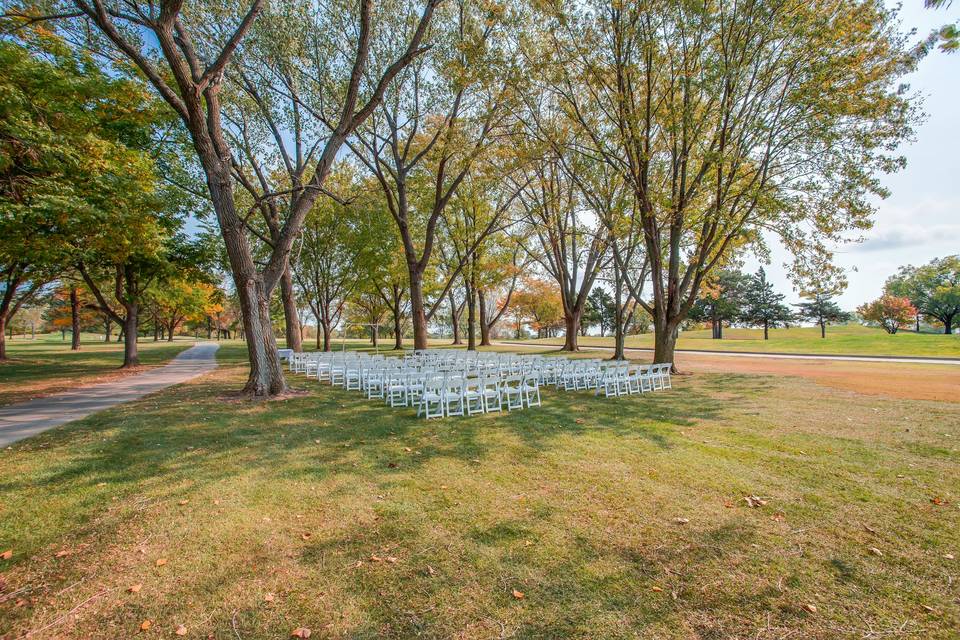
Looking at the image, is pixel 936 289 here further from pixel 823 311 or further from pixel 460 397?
pixel 460 397

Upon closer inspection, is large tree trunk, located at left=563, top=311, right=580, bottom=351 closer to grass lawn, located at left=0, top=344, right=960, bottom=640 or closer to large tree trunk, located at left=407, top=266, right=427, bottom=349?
large tree trunk, located at left=407, top=266, right=427, bottom=349

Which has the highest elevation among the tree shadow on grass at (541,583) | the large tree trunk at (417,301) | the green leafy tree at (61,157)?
the green leafy tree at (61,157)

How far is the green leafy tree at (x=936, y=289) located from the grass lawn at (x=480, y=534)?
6791cm

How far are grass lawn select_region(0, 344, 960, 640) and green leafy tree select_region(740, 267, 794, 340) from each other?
58175mm

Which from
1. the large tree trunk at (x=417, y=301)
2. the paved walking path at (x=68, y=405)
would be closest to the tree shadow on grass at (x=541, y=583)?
the paved walking path at (x=68, y=405)

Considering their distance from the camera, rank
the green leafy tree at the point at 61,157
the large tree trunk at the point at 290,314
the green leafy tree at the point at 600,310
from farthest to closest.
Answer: the green leafy tree at the point at 600,310 < the large tree trunk at the point at 290,314 < the green leafy tree at the point at 61,157

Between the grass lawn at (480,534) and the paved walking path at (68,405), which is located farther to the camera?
the paved walking path at (68,405)

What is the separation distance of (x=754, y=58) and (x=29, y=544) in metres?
19.5

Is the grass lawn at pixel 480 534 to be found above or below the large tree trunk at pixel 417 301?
below

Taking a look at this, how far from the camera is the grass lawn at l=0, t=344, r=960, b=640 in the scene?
284 centimetres

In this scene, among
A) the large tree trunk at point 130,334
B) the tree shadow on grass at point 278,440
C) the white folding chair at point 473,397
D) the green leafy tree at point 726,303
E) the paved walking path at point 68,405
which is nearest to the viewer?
the tree shadow on grass at point 278,440

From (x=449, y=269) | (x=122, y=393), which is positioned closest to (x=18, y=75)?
(x=122, y=393)

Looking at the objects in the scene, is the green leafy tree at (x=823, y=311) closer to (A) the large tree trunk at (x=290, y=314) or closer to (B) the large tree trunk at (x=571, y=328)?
(B) the large tree trunk at (x=571, y=328)

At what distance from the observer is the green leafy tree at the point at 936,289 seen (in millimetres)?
51156
